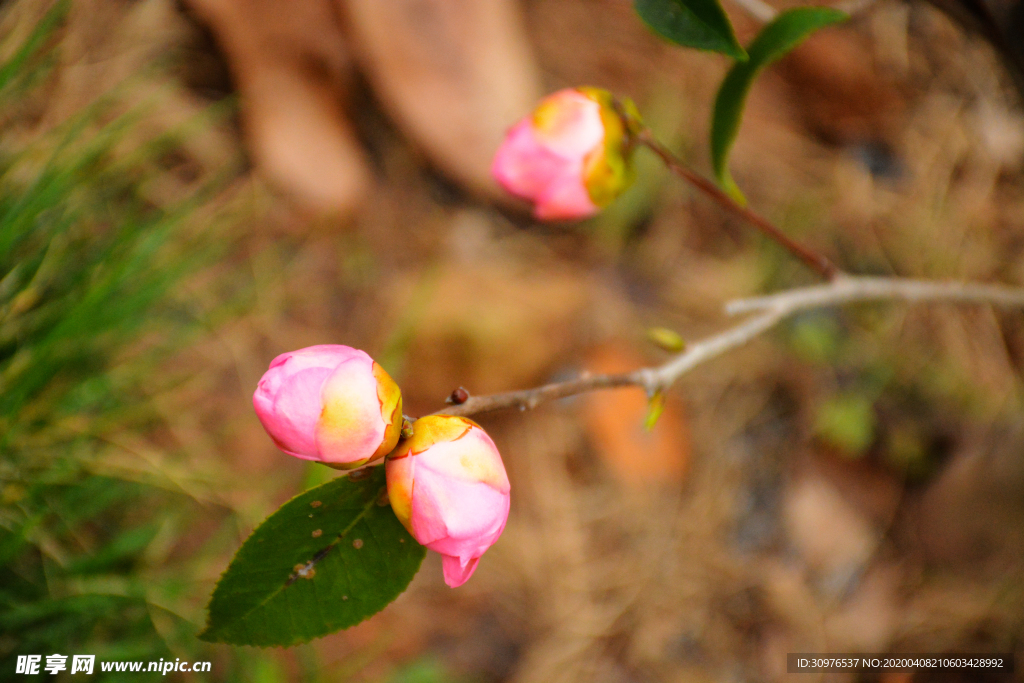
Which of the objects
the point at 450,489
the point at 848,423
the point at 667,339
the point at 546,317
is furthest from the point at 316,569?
the point at 848,423

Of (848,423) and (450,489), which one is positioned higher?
(450,489)

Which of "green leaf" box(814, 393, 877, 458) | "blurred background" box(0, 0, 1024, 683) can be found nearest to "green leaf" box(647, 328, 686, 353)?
"blurred background" box(0, 0, 1024, 683)

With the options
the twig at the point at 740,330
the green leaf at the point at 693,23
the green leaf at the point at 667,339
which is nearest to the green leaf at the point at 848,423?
the twig at the point at 740,330

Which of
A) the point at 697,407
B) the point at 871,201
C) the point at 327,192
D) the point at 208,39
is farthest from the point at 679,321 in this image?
the point at 208,39

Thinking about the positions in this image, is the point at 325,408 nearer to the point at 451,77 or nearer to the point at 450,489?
the point at 450,489

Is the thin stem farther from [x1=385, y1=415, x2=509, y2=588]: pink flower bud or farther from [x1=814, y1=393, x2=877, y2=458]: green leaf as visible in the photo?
[x1=814, y1=393, x2=877, y2=458]: green leaf

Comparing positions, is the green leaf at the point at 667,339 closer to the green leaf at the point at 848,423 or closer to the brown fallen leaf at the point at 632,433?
the brown fallen leaf at the point at 632,433

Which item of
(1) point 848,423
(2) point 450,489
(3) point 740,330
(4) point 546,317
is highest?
(2) point 450,489
